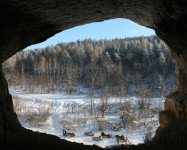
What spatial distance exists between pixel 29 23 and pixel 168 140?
508cm

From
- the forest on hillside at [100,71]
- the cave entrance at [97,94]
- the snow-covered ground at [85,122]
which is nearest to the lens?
the snow-covered ground at [85,122]

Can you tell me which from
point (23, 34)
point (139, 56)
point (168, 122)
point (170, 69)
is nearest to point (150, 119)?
point (168, 122)

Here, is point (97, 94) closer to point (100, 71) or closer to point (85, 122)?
point (100, 71)

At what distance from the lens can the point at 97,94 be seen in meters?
43.0

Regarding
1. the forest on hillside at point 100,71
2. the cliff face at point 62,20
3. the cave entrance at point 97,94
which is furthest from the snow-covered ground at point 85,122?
the cliff face at point 62,20

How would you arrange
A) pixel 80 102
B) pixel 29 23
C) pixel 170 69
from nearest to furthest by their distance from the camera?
pixel 29 23
pixel 80 102
pixel 170 69

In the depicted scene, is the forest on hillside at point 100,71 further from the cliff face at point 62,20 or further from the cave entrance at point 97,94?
the cliff face at point 62,20

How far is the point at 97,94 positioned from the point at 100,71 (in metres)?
11.7

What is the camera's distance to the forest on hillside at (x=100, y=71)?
155ft

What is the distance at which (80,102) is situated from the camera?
3412 centimetres

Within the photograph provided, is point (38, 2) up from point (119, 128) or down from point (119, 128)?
up

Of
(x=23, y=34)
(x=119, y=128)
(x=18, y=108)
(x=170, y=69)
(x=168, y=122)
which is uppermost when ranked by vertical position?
(x=170, y=69)

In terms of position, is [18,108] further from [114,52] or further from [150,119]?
[114,52]

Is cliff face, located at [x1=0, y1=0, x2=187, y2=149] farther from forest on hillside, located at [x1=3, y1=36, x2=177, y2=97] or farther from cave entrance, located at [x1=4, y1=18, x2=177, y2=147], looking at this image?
forest on hillside, located at [x1=3, y1=36, x2=177, y2=97]
